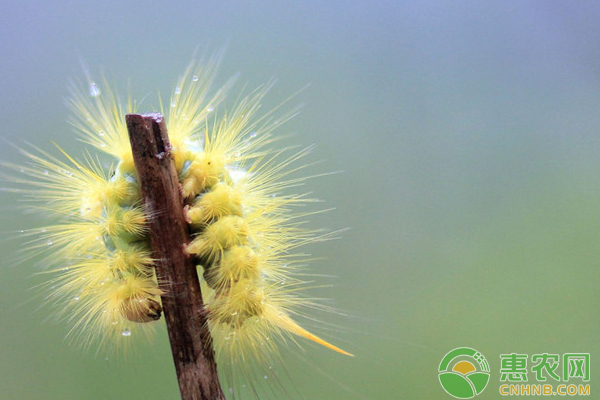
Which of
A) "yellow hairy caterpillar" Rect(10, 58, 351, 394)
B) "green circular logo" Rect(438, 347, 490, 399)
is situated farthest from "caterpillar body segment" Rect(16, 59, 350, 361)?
"green circular logo" Rect(438, 347, 490, 399)

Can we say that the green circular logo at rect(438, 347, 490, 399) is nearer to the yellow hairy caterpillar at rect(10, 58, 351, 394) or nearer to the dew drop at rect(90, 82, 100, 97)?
the yellow hairy caterpillar at rect(10, 58, 351, 394)

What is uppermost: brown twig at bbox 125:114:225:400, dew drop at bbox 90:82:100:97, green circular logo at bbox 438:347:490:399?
dew drop at bbox 90:82:100:97

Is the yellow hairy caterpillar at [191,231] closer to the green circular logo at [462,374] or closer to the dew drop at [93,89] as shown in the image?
the dew drop at [93,89]

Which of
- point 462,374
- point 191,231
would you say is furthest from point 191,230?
point 462,374

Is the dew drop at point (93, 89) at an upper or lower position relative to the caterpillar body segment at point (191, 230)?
upper

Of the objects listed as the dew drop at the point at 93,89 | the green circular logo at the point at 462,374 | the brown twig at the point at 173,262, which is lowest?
the green circular logo at the point at 462,374

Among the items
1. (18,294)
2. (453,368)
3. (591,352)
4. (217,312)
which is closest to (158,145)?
(217,312)

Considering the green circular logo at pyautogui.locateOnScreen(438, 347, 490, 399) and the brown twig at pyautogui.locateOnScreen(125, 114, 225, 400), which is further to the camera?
the green circular logo at pyautogui.locateOnScreen(438, 347, 490, 399)

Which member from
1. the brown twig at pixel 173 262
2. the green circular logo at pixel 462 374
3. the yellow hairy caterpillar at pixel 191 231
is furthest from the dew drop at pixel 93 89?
the green circular logo at pixel 462 374
